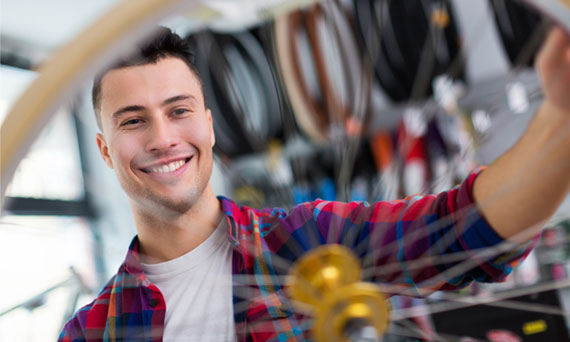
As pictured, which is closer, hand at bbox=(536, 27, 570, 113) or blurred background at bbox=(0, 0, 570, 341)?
hand at bbox=(536, 27, 570, 113)

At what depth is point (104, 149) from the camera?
0.42 m

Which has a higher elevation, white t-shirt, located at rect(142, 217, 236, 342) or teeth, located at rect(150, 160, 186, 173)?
teeth, located at rect(150, 160, 186, 173)

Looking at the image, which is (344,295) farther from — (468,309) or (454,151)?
(454,151)

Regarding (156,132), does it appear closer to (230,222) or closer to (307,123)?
(230,222)

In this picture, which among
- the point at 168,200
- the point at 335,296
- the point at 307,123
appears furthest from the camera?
the point at 307,123

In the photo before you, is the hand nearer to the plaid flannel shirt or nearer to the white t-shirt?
the plaid flannel shirt

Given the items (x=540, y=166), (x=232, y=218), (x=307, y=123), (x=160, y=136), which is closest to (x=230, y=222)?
(x=232, y=218)

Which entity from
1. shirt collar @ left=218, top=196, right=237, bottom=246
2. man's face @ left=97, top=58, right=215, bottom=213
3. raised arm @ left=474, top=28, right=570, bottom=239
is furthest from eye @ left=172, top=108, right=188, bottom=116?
raised arm @ left=474, top=28, right=570, bottom=239

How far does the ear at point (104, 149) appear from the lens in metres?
0.42

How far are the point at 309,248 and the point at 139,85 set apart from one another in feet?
0.67

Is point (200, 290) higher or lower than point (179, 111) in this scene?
lower

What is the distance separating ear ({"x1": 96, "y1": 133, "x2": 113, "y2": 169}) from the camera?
415mm

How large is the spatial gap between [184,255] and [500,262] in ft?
0.89

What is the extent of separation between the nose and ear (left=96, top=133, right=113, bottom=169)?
0.17 feet
